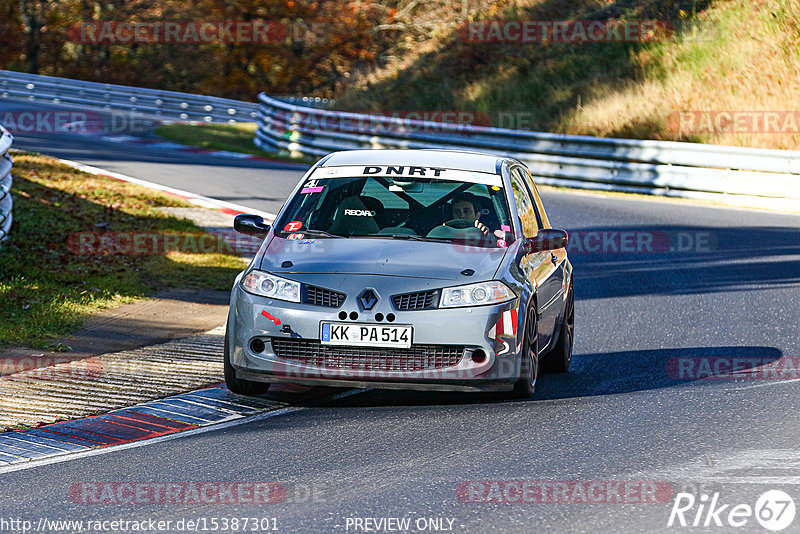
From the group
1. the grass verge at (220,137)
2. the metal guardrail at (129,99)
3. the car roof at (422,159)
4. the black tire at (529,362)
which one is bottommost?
the black tire at (529,362)

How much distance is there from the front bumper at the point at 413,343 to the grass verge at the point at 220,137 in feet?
63.5

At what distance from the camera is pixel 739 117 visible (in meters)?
25.5

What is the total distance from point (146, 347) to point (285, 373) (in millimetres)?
2561

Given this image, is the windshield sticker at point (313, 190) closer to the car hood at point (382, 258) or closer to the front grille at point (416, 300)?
the car hood at point (382, 258)

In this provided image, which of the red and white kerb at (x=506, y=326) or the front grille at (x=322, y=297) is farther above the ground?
the front grille at (x=322, y=297)

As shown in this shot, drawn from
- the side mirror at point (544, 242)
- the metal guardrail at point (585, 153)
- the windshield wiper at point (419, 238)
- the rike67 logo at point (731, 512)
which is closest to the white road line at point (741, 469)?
the rike67 logo at point (731, 512)

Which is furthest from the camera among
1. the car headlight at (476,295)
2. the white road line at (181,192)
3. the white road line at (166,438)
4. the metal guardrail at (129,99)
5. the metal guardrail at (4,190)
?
the metal guardrail at (129,99)

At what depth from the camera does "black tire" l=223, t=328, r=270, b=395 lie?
7902 mm

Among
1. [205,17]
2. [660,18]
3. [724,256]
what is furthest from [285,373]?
[205,17]

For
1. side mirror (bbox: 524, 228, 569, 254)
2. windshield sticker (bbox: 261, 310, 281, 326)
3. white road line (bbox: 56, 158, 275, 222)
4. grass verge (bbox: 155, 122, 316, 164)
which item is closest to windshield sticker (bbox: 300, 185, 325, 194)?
windshield sticker (bbox: 261, 310, 281, 326)

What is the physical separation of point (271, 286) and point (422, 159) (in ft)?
6.30

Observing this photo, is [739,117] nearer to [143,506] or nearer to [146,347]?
[146,347]

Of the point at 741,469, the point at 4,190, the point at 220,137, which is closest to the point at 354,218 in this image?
the point at 741,469

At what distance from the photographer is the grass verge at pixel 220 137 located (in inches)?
1140
